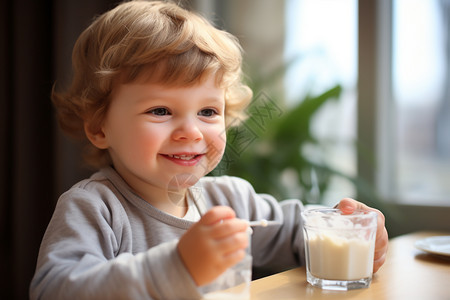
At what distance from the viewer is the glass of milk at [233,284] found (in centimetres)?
64

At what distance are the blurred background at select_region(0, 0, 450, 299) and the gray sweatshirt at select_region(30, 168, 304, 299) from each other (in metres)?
0.52

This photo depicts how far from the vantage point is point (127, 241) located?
83 cm

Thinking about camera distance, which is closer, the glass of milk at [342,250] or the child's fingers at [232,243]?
the child's fingers at [232,243]

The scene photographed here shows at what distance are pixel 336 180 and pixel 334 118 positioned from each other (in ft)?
0.82

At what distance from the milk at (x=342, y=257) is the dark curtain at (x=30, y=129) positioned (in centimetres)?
120

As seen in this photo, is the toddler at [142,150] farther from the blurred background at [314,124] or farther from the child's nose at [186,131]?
the blurred background at [314,124]

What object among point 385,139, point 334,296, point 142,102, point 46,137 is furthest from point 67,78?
point 334,296

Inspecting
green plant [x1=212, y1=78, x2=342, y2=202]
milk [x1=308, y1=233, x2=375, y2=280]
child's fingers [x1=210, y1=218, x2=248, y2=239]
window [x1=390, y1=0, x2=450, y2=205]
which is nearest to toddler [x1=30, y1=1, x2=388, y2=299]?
child's fingers [x1=210, y1=218, x2=248, y2=239]

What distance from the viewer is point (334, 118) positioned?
70.6 inches

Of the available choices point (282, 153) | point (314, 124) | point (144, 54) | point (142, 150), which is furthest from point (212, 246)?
point (314, 124)

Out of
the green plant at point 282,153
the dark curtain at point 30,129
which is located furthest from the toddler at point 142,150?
the dark curtain at point 30,129

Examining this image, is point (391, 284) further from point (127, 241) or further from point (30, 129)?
point (30, 129)

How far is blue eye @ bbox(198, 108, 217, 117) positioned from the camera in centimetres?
91

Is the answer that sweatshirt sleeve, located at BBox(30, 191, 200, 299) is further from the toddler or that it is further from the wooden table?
the wooden table
